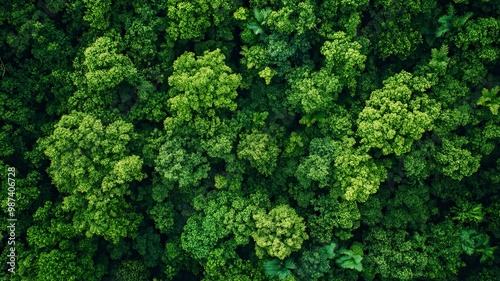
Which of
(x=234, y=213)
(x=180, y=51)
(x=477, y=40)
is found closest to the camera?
(x=477, y=40)

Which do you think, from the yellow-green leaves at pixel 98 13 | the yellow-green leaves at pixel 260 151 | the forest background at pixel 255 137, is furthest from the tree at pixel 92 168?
the yellow-green leaves at pixel 260 151

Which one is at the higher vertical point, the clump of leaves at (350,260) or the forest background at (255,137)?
the forest background at (255,137)

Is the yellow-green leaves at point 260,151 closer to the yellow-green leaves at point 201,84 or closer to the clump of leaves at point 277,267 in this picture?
the yellow-green leaves at point 201,84

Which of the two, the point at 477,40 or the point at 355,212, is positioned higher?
the point at 477,40

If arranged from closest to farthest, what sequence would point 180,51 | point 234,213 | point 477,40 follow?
point 477,40 → point 234,213 → point 180,51

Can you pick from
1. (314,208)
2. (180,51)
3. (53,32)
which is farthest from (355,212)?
(53,32)

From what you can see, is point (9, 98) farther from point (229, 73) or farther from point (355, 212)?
point (355, 212)
